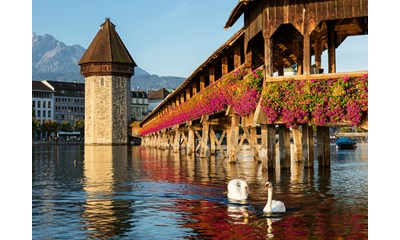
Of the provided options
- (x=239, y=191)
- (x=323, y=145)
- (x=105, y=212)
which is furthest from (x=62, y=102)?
(x=105, y=212)

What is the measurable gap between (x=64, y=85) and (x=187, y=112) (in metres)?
137

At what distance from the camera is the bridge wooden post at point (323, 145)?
2628 cm

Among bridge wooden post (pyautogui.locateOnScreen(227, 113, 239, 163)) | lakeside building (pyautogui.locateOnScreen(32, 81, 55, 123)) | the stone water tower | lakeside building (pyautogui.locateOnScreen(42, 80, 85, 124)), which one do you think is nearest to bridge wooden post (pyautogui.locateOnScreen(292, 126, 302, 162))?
bridge wooden post (pyautogui.locateOnScreen(227, 113, 239, 163))

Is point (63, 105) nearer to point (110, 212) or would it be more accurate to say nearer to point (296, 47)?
point (296, 47)

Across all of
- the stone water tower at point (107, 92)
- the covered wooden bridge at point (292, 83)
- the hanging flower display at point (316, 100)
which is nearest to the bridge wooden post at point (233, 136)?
the covered wooden bridge at point (292, 83)

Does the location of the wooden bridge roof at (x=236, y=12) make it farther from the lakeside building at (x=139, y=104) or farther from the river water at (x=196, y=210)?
the lakeside building at (x=139, y=104)

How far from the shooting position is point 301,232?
10289 mm

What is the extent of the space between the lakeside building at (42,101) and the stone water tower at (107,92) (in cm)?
6483

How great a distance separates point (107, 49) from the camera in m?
103

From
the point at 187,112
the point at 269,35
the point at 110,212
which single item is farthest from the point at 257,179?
the point at 187,112

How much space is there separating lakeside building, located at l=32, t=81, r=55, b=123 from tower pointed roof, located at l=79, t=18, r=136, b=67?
204 feet

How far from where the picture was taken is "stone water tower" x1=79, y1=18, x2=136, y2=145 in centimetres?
10119
